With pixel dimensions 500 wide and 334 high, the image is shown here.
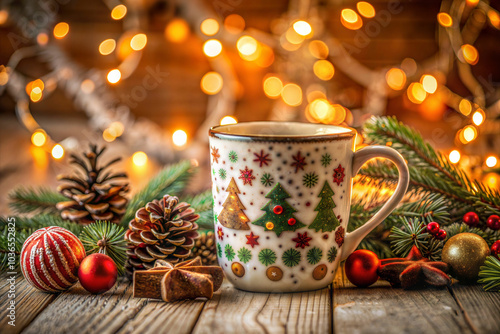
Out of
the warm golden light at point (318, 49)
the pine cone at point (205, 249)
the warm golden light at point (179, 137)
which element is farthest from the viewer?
the warm golden light at point (318, 49)

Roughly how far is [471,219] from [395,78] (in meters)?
1.27

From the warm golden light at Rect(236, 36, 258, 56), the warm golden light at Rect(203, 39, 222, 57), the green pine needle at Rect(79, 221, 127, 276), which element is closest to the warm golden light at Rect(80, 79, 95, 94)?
the warm golden light at Rect(203, 39, 222, 57)

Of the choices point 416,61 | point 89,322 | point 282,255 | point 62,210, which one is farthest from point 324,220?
point 416,61

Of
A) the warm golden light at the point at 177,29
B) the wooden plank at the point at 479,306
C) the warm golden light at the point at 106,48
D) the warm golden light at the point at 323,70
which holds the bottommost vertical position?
the wooden plank at the point at 479,306

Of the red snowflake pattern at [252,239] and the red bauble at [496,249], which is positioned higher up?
the red snowflake pattern at [252,239]

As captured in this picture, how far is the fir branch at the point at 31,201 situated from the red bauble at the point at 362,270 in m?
0.51

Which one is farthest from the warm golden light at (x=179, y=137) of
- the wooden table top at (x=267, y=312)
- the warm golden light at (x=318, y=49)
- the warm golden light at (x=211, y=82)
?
the wooden table top at (x=267, y=312)

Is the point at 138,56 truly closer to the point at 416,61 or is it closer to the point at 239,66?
the point at 239,66

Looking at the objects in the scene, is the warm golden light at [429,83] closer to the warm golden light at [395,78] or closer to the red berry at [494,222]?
the warm golden light at [395,78]

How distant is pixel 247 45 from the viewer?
5.82 ft

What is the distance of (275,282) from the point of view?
679mm

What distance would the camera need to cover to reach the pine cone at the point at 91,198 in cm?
83

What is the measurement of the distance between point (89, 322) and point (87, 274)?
9 centimetres

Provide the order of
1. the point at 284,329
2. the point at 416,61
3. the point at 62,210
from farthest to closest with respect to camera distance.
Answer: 1. the point at 416,61
2. the point at 62,210
3. the point at 284,329
